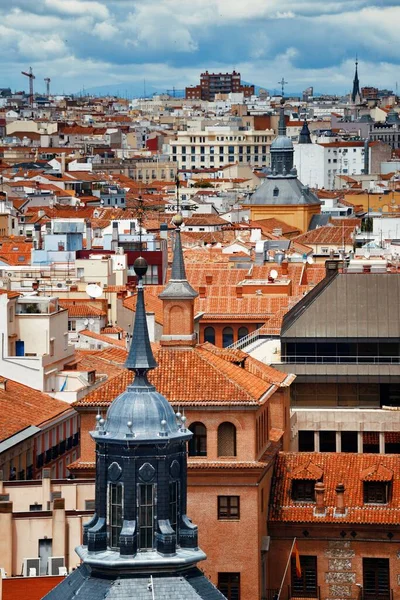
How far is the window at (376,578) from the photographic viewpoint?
48.5 metres

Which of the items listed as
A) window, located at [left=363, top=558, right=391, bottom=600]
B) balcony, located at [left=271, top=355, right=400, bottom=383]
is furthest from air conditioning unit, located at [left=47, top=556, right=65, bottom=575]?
balcony, located at [left=271, top=355, right=400, bottom=383]

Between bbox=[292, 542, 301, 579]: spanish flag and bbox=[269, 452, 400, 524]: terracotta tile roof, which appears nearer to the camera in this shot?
bbox=[292, 542, 301, 579]: spanish flag

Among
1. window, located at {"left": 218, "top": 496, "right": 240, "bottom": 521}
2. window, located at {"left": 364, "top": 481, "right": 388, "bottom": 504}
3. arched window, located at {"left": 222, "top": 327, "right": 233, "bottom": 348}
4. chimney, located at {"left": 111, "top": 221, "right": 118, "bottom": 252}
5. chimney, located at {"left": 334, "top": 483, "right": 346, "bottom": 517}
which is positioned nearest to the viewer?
window, located at {"left": 218, "top": 496, "right": 240, "bottom": 521}

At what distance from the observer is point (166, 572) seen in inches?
979

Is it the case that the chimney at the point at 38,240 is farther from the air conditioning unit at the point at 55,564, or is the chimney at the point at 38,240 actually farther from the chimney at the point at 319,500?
the air conditioning unit at the point at 55,564

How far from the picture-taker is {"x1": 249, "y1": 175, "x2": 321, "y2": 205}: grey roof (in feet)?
508

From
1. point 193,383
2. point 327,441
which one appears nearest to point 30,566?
point 193,383

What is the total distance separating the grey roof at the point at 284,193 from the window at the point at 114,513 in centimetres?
12921

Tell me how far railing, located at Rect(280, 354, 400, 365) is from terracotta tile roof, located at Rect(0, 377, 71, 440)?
5.65 meters

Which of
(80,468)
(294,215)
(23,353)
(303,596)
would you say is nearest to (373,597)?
(303,596)

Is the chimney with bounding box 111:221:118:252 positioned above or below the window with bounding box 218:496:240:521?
above

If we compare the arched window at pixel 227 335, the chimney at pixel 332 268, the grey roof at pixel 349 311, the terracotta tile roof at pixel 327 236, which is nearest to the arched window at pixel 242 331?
the arched window at pixel 227 335

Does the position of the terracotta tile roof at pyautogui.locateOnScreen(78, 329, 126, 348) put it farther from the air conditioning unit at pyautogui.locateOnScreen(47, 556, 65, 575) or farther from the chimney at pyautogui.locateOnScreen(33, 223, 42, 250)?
the chimney at pyautogui.locateOnScreen(33, 223, 42, 250)

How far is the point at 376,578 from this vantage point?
160 ft
